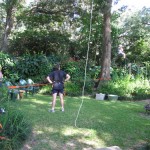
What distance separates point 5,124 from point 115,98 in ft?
24.4

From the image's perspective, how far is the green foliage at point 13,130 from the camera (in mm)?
5089

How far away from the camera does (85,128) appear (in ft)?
22.2

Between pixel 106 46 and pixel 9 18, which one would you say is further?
pixel 9 18

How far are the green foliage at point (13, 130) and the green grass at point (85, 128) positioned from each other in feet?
0.62

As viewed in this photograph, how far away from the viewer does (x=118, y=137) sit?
6.24m

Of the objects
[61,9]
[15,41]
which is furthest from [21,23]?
[61,9]

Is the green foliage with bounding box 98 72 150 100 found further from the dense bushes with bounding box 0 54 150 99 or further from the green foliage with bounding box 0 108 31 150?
the green foliage with bounding box 0 108 31 150

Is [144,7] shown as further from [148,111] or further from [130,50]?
[148,111]

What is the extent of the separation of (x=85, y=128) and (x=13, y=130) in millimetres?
1959

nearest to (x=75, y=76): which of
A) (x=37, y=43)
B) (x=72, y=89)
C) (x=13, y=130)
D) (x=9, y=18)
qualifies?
(x=72, y=89)

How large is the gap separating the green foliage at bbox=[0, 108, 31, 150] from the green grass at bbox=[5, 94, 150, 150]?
190 mm

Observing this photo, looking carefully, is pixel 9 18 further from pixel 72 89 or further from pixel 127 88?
pixel 127 88

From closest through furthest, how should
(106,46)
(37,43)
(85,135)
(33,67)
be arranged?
(85,135) < (106,46) < (33,67) < (37,43)

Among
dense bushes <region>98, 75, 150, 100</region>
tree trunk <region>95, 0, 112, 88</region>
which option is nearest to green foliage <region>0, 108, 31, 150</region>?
dense bushes <region>98, 75, 150, 100</region>
